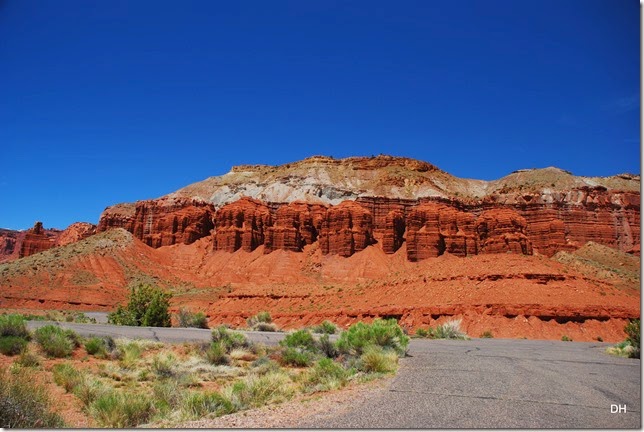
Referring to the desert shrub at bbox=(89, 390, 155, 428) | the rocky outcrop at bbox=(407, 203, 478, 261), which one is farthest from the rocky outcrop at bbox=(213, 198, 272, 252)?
the desert shrub at bbox=(89, 390, 155, 428)

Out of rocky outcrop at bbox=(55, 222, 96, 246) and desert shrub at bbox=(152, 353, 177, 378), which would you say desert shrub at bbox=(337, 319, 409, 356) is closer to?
desert shrub at bbox=(152, 353, 177, 378)

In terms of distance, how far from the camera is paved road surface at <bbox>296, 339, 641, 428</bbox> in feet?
21.9

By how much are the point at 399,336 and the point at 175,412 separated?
9705 millimetres

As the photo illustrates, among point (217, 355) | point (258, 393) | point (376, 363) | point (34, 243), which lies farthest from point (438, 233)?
point (34, 243)

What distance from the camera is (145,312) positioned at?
33969mm

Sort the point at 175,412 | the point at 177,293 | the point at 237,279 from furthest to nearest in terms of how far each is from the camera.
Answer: the point at 237,279
the point at 177,293
the point at 175,412

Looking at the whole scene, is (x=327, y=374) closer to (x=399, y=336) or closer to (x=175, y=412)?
(x=175, y=412)

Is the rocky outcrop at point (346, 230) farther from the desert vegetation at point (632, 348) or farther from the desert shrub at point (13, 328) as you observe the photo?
the desert shrub at point (13, 328)

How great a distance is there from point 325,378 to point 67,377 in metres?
6.69

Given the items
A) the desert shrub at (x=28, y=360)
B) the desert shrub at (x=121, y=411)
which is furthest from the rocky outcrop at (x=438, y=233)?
the desert shrub at (x=121, y=411)

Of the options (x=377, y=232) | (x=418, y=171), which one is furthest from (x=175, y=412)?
(x=418, y=171)

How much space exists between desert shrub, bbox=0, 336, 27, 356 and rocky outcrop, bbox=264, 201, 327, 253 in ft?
257

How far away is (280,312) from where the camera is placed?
153 ft

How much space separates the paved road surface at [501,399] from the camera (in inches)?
263
